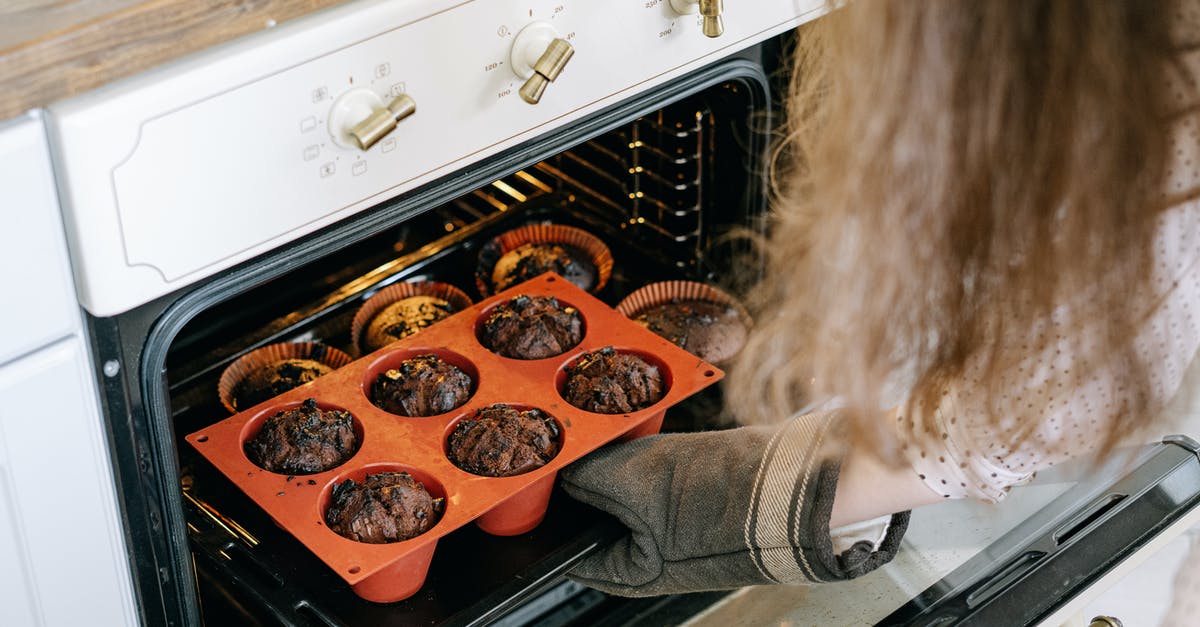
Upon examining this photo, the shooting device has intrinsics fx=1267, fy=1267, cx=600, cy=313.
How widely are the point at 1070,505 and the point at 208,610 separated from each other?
2.82 ft

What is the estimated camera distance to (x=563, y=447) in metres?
1.19

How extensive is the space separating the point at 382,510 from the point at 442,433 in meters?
0.13

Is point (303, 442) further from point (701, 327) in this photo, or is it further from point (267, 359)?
point (701, 327)

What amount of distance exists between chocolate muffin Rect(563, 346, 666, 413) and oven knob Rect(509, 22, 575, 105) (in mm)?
348

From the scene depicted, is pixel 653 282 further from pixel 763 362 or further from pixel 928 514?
pixel 928 514

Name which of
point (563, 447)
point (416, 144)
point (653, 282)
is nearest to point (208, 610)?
point (563, 447)

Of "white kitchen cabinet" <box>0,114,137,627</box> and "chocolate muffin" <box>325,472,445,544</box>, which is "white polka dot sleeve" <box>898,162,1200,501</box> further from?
"white kitchen cabinet" <box>0,114,137,627</box>

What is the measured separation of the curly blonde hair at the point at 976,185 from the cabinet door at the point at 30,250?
1.70 feet

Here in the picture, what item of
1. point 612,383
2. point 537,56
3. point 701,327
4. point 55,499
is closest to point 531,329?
point 612,383

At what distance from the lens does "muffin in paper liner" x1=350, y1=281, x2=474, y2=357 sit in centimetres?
144

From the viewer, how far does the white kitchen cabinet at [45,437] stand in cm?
81

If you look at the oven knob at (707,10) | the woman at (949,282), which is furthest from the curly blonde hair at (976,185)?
the oven knob at (707,10)

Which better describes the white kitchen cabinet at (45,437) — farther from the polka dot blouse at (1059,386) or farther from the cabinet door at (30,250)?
the polka dot blouse at (1059,386)

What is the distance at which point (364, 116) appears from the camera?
917mm
